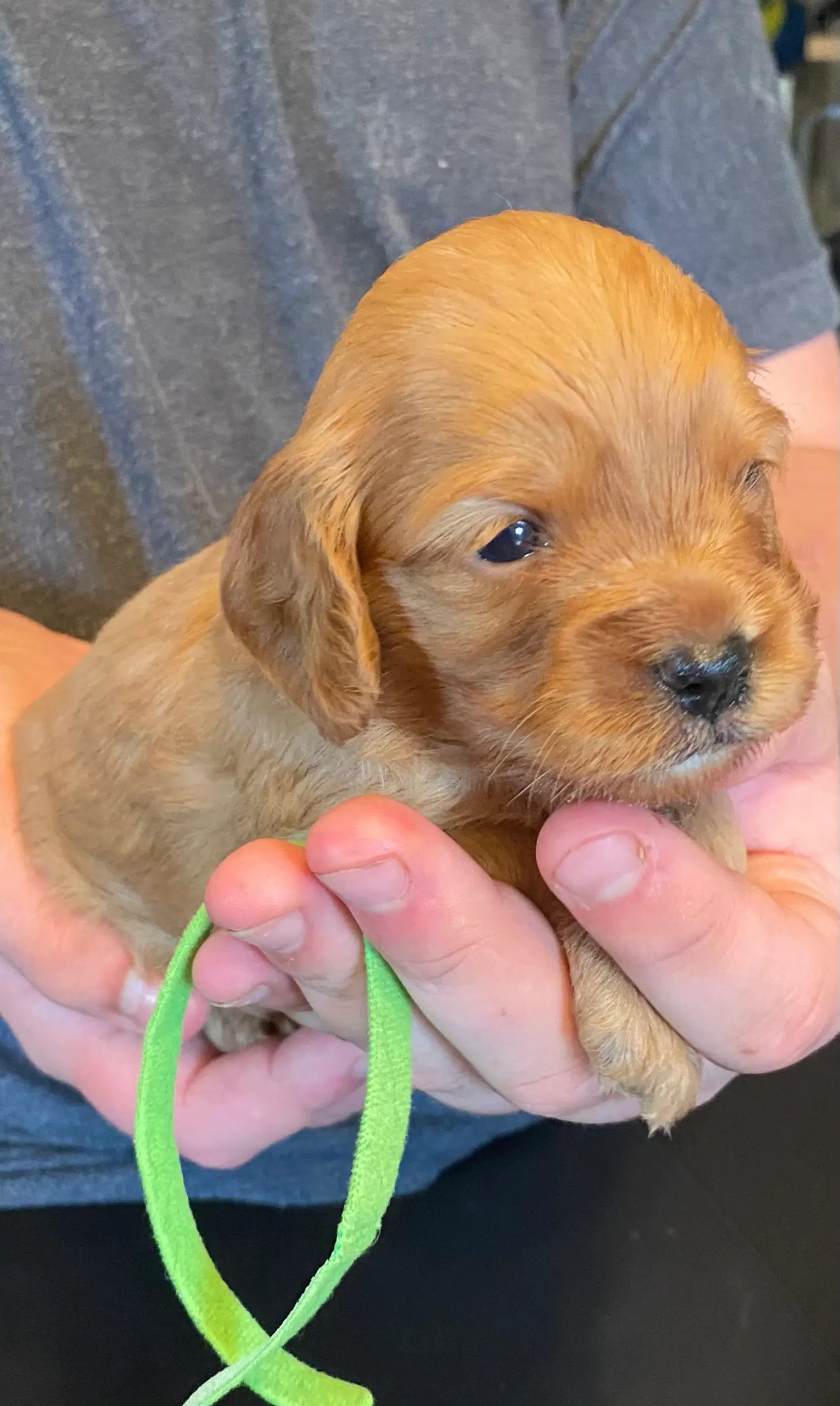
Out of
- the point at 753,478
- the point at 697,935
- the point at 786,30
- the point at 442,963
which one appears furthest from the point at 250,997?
the point at 786,30

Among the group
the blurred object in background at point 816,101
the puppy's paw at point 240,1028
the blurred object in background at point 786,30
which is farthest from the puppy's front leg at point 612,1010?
the blurred object in background at point 786,30

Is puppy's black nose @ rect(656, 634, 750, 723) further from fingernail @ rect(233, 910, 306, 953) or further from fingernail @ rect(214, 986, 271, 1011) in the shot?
fingernail @ rect(214, 986, 271, 1011)

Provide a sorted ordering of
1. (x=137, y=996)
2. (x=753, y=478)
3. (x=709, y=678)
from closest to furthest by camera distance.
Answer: (x=709, y=678), (x=753, y=478), (x=137, y=996)

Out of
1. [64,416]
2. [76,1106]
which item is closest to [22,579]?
[64,416]

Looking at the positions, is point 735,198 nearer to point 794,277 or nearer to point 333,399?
point 794,277

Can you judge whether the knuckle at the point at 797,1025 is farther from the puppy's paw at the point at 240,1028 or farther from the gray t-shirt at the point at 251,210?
the puppy's paw at the point at 240,1028

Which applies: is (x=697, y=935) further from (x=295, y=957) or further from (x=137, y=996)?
(x=137, y=996)

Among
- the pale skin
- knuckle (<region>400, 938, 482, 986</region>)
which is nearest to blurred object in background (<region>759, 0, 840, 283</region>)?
the pale skin
